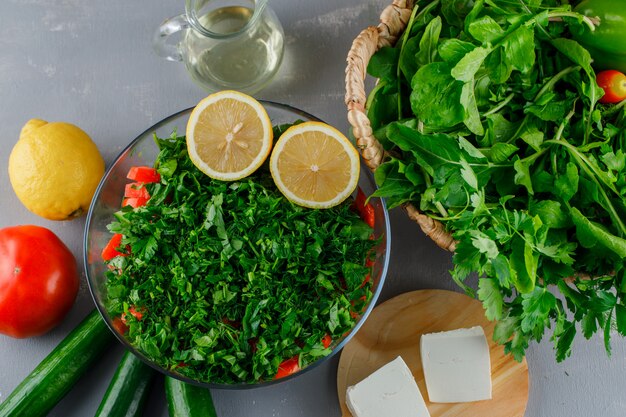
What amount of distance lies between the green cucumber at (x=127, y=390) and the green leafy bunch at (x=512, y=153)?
2.01 feet

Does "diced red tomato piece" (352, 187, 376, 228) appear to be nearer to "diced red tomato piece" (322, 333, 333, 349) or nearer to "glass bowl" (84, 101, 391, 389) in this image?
"glass bowl" (84, 101, 391, 389)

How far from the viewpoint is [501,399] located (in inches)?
51.8

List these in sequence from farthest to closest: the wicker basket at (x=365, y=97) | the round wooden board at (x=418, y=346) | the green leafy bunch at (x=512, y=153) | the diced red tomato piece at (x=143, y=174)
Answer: the round wooden board at (x=418, y=346) < the diced red tomato piece at (x=143, y=174) < the wicker basket at (x=365, y=97) < the green leafy bunch at (x=512, y=153)

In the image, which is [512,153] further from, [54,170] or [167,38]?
[54,170]

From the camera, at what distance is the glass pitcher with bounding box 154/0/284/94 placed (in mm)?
1338

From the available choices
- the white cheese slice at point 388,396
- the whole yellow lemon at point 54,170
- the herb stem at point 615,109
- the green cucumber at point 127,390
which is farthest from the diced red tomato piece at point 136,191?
the herb stem at point 615,109

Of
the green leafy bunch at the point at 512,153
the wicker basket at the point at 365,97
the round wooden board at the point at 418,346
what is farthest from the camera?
the round wooden board at the point at 418,346

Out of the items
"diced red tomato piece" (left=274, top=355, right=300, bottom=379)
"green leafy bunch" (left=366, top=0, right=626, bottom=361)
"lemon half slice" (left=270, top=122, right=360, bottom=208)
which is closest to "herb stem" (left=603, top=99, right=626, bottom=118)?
"green leafy bunch" (left=366, top=0, right=626, bottom=361)

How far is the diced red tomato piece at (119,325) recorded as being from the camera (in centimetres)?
117

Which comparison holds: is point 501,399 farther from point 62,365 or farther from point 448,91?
point 62,365

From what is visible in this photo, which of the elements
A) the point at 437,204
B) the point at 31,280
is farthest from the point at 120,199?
the point at 437,204

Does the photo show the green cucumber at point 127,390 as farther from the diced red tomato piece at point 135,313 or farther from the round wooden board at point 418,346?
the round wooden board at point 418,346

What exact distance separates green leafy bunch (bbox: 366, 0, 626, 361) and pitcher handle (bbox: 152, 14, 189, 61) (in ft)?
1.37

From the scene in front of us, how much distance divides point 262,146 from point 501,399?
729mm
